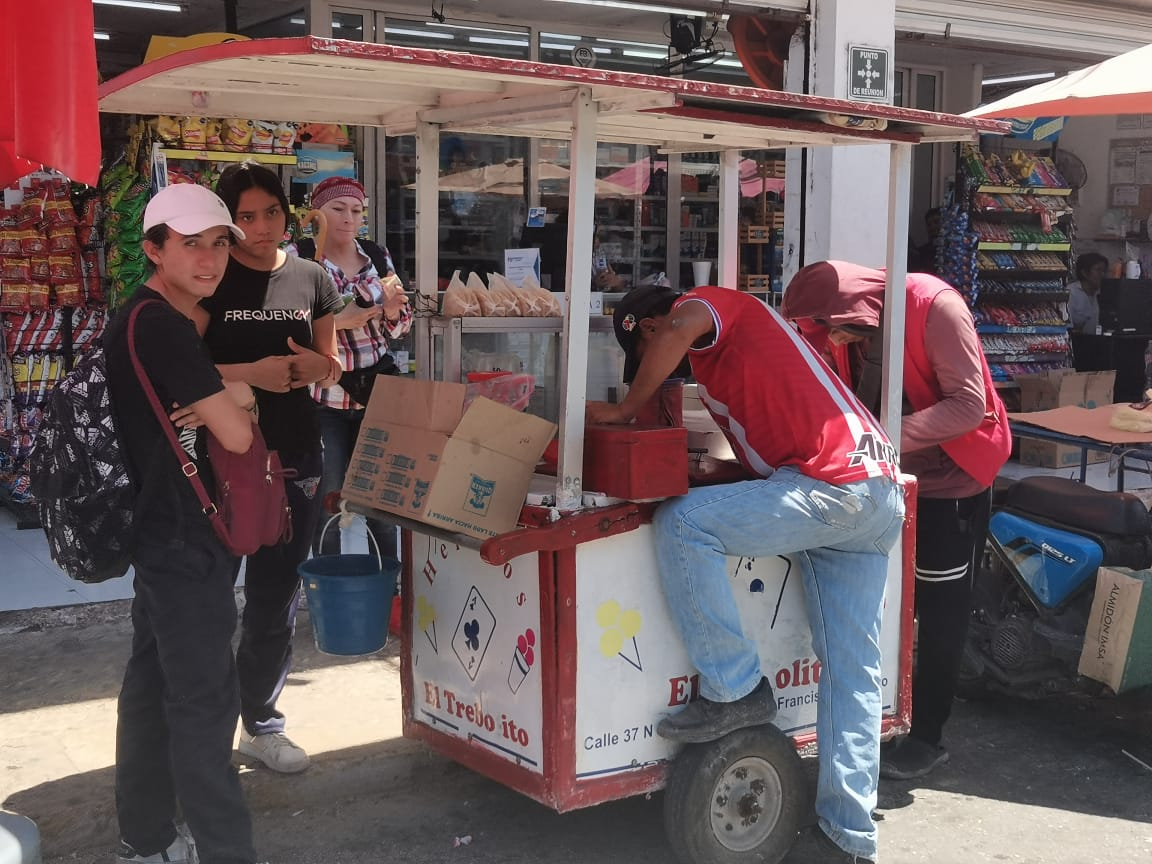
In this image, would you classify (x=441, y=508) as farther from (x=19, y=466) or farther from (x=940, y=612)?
(x=19, y=466)

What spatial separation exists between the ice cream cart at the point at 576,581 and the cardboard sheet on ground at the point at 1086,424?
Result: 1798 mm

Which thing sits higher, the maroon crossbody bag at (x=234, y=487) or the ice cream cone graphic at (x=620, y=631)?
the maroon crossbody bag at (x=234, y=487)

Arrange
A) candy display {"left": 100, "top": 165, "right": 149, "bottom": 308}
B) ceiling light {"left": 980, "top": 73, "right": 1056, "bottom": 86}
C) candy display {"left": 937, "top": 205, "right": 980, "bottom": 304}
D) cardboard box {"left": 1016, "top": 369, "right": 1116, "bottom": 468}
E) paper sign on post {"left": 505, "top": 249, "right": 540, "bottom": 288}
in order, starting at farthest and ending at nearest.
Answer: ceiling light {"left": 980, "top": 73, "right": 1056, "bottom": 86} → candy display {"left": 937, "top": 205, "right": 980, "bottom": 304} → cardboard box {"left": 1016, "top": 369, "right": 1116, "bottom": 468} → paper sign on post {"left": 505, "top": 249, "right": 540, "bottom": 288} → candy display {"left": 100, "top": 165, "right": 149, "bottom": 308}

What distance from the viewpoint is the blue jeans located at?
335 cm

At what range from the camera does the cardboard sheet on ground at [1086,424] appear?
5254 mm

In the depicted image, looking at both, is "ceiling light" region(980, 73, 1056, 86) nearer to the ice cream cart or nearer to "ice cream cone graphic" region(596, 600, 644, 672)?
the ice cream cart

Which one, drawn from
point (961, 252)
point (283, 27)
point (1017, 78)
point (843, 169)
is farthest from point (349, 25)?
point (1017, 78)

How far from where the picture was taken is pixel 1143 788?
4.29m

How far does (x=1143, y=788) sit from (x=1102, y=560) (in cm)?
89

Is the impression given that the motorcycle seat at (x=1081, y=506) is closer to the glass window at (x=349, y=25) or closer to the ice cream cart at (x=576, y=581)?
the ice cream cart at (x=576, y=581)

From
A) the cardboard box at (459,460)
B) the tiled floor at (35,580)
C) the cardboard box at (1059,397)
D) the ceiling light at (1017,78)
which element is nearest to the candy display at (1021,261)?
the cardboard box at (1059,397)

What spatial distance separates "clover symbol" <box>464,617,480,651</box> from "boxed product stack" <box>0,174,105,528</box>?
4432 mm

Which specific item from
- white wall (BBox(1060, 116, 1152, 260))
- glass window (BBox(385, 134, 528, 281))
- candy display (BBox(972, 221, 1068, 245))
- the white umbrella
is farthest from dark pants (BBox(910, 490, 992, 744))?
white wall (BBox(1060, 116, 1152, 260))

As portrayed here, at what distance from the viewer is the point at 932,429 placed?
395cm
